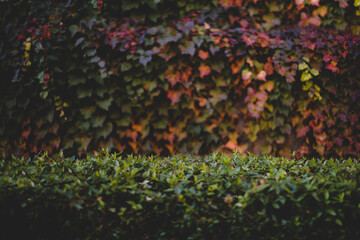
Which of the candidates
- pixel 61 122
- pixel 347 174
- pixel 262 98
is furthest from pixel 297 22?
pixel 61 122

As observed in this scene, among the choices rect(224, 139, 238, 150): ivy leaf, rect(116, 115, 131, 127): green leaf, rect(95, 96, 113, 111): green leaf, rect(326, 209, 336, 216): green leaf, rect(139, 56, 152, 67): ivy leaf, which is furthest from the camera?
rect(224, 139, 238, 150): ivy leaf

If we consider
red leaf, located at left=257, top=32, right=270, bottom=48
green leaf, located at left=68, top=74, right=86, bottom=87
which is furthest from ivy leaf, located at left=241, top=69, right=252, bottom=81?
green leaf, located at left=68, top=74, right=86, bottom=87

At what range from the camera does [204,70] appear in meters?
3.20

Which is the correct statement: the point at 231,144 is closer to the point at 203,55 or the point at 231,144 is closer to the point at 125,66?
the point at 203,55

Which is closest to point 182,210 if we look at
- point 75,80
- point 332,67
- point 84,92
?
point 84,92

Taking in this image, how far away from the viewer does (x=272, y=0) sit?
3.55 metres

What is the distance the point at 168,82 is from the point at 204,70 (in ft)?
1.46

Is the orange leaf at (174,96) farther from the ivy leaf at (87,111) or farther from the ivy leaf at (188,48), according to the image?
the ivy leaf at (87,111)

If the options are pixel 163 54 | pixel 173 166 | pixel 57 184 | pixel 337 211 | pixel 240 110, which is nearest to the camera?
pixel 337 211

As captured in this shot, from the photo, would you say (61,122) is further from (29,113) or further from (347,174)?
(347,174)

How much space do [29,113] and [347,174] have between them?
Answer: 3.33 metres

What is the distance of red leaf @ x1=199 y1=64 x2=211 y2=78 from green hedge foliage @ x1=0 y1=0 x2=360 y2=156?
1 centimetres

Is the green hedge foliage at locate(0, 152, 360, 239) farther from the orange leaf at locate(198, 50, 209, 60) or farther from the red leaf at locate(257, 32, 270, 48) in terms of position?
the red leaf at locate(257, 32, 270, 48)

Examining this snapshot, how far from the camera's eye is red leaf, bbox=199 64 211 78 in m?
3.19
